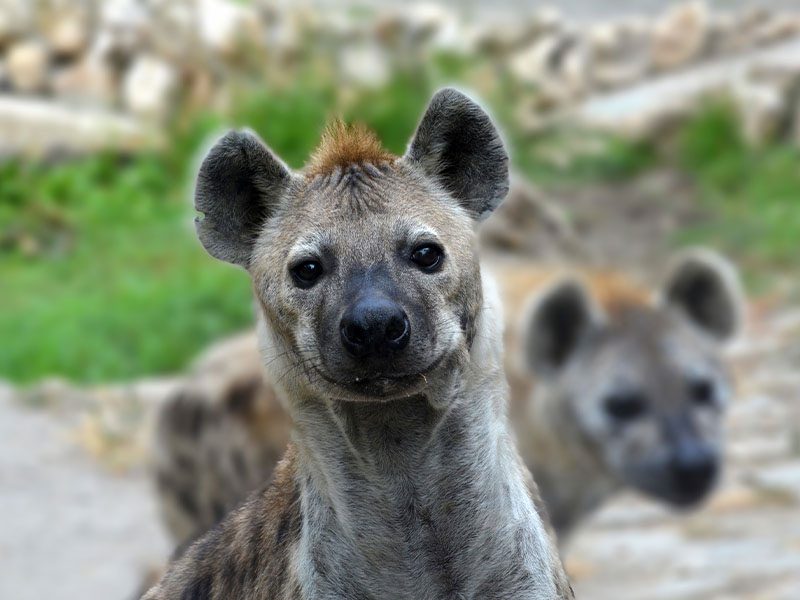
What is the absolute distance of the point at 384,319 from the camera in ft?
6.81

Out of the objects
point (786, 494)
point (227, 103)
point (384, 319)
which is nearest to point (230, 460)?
point (786, 494)

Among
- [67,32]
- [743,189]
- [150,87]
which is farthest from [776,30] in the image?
[67,32]

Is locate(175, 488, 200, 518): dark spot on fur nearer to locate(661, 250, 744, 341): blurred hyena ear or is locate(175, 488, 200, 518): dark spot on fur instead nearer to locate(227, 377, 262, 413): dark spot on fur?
locate(227, 377, 262, 413): dark spot on fur

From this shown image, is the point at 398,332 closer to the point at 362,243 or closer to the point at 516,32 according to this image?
the point at 362,243

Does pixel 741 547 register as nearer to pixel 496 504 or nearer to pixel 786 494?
pixel 786 494

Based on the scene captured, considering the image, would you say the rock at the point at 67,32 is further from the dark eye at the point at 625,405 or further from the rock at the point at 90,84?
the dark eye at the point at 625,405

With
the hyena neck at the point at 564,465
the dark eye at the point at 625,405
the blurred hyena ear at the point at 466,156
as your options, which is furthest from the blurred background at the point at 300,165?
the blurred hyena ear at the point at 466,156

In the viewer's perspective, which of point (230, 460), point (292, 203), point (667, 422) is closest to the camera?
point (292, 203)

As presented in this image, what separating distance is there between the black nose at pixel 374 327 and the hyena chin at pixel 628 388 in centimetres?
346

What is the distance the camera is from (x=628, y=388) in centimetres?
557

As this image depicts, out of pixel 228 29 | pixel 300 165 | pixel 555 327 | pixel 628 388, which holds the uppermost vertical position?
pixel 228 29

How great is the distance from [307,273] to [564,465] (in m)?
3.66

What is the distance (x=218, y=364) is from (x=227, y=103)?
21.5ft

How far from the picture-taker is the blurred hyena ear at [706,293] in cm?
564
